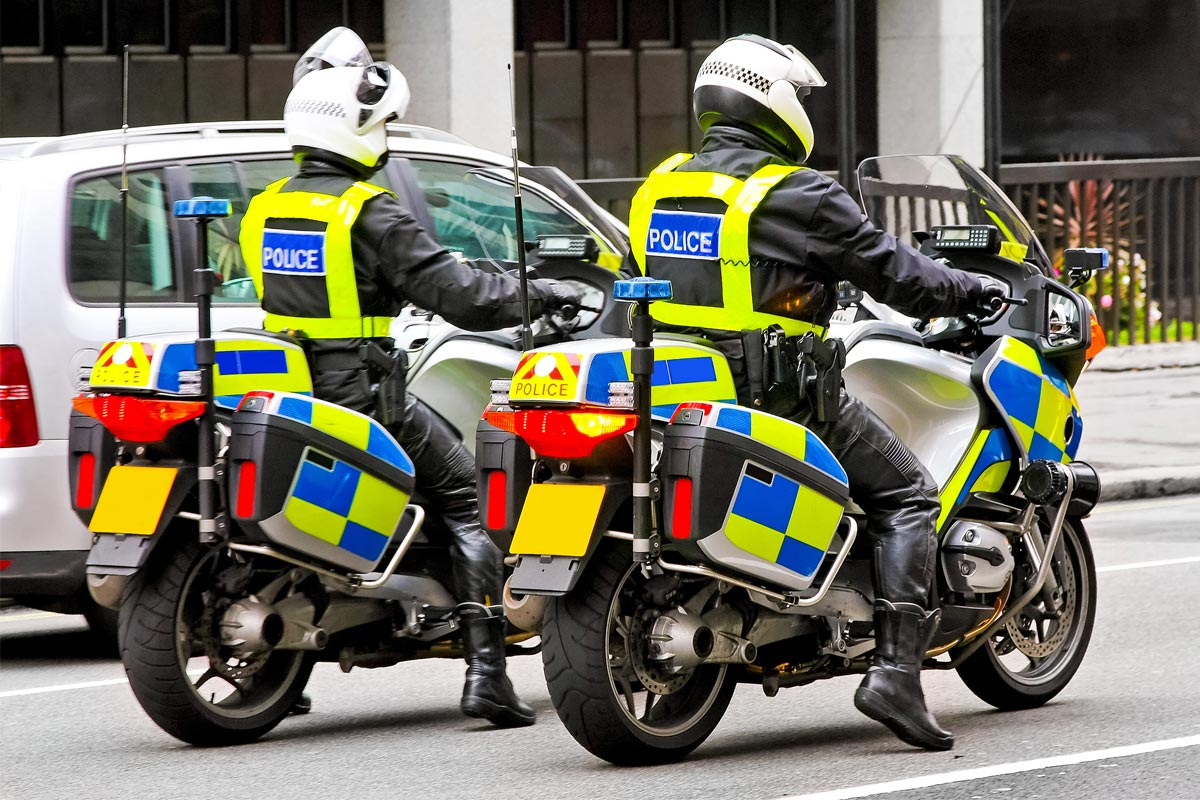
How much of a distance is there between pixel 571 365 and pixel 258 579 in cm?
138

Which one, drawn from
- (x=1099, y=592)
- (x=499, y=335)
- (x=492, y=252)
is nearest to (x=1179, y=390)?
(x=1099, y=592)

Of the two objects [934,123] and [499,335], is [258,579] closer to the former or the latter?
[499,335]

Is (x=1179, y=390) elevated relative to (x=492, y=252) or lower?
lower

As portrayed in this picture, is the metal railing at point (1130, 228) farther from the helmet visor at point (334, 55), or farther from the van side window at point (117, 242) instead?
the helmet visor at point (334, 55)

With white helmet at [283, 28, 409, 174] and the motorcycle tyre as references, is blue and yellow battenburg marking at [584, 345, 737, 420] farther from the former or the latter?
the motorcycle tyre

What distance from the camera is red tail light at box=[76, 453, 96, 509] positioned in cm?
646

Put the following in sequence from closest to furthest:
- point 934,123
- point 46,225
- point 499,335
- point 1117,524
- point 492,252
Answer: point 499,335
point 46,225
point 492,252
point 1117,524
point 934,123

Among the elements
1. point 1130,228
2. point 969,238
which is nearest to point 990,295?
point 969,238

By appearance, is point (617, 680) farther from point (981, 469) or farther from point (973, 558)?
point (981, 469)

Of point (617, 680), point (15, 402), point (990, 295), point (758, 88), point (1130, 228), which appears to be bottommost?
point (617, 680)

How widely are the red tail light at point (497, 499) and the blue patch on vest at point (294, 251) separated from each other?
3.04 ft

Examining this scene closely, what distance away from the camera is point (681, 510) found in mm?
5664

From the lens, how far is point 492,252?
8656mm

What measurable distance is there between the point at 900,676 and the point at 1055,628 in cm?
112
